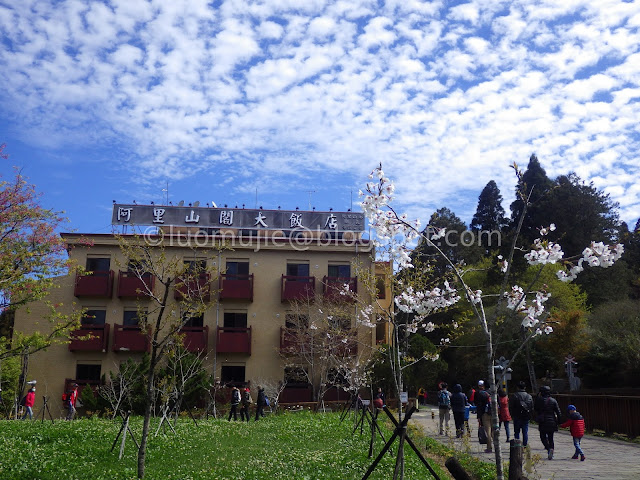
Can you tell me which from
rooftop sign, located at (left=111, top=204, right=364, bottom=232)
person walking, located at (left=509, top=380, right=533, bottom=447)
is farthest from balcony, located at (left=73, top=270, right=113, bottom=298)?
person walking, located at (left=509, top=380, right=533, bottom=447)

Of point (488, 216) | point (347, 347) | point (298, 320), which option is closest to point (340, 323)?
point (347, 347)

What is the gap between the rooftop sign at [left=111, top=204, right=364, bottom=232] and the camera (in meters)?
38.0

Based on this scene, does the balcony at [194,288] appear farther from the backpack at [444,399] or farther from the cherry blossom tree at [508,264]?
the backpack at [444,399]

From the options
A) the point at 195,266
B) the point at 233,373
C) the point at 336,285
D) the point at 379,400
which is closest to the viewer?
the point at 195,266

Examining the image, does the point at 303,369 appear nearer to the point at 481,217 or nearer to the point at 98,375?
the point at 98,375

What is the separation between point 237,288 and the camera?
115 feet

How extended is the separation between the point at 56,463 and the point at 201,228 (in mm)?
27976

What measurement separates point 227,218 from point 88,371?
42.6 feet

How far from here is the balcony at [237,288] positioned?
114 feet

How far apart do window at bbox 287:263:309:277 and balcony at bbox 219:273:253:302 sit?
2.63 m

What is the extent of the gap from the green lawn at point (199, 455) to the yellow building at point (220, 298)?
16.2 metres

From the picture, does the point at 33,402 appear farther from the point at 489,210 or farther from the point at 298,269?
the point at 489,210

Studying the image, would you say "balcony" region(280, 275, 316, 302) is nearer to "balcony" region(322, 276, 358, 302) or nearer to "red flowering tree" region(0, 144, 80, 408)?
"balcony" region(322, 276, 358, 302)

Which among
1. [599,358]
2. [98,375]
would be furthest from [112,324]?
[599,358]
